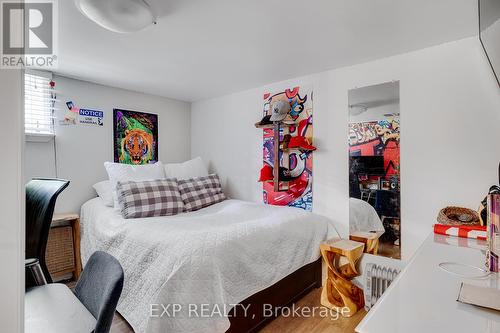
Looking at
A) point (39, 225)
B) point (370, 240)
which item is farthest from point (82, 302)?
point (370, 240)

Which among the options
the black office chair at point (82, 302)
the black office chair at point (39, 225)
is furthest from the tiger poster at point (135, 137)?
the black office chair at point (82, 302)

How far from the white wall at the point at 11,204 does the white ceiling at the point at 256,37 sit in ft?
4.06

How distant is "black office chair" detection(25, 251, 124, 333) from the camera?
83 centimetres

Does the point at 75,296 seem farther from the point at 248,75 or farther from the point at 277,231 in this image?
the point at 248,75

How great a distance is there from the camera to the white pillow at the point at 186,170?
3238 mm

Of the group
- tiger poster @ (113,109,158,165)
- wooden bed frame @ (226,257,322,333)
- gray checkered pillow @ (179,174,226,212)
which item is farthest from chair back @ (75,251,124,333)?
tiger poster @ (113,109,158,165)

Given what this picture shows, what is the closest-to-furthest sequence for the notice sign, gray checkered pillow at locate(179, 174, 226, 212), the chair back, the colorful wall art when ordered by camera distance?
the chair back, the colorful wall art, gray checkered pillow at locate(179, 174, 226, 212), the notice sign

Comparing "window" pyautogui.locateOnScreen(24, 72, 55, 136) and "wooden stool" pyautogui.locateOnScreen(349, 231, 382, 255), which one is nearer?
"wooden stool" pyautogui.locateOnScreen(349, 231, 382, 255)

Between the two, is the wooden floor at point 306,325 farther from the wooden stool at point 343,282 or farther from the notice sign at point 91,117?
the notice sign at point 91,117

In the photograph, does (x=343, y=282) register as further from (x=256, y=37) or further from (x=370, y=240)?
(x=256, y=37)

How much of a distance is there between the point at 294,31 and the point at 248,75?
989 mm

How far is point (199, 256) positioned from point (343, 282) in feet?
4.40

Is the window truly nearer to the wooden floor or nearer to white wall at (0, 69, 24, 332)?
the wooden floor

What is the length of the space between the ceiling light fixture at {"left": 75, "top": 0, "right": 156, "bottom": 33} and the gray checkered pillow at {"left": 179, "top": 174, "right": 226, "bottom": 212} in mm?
1720
